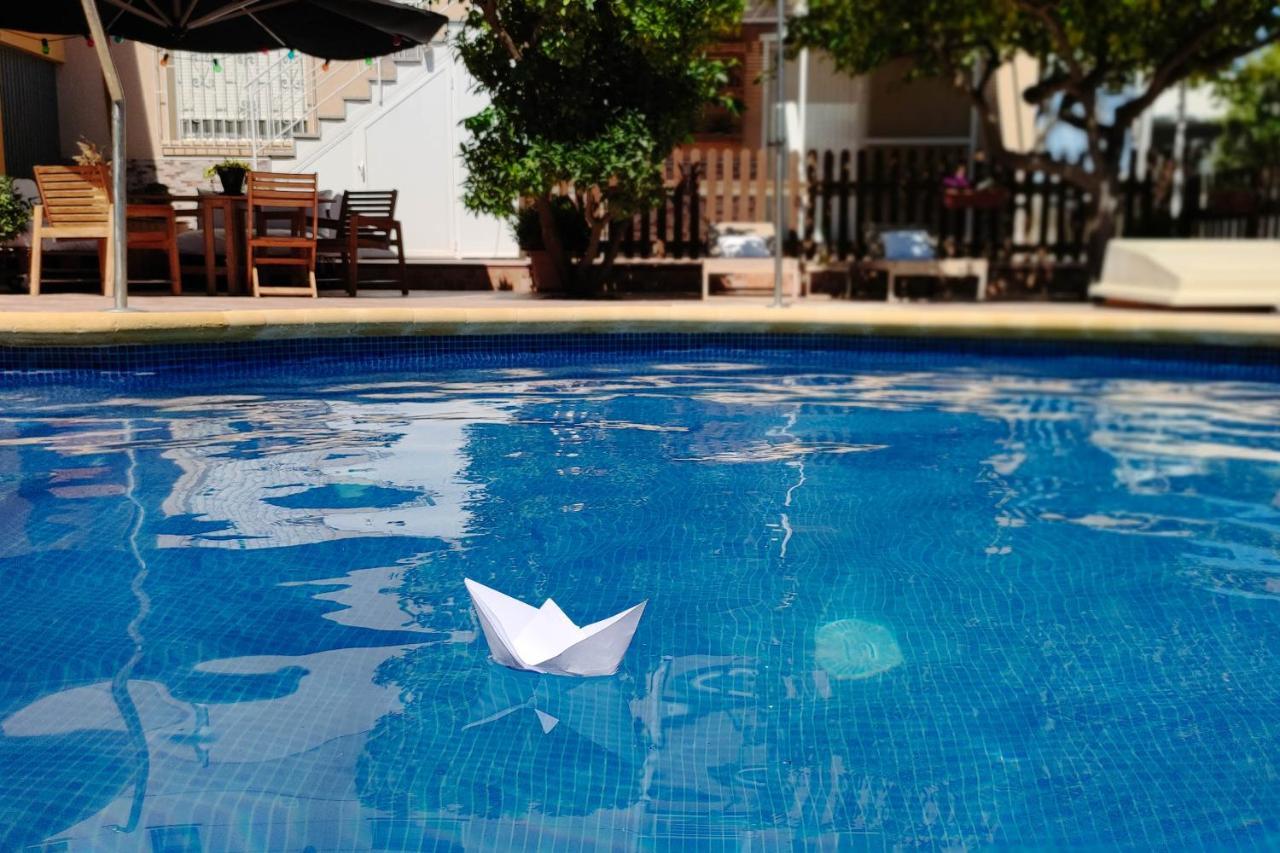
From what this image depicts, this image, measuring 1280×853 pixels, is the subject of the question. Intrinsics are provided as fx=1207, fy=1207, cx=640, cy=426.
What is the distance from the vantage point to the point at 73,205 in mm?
8516

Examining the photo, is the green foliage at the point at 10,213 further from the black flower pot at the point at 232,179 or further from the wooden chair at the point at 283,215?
the wooden chair at the point at 283,215

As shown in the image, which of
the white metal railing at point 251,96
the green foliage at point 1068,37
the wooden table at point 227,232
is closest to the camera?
the wooden table at point 227,232

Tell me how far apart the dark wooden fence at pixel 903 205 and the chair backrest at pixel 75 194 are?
507cm

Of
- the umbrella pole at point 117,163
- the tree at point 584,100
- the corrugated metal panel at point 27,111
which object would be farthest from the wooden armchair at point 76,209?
the corrugated metal panel at point 27,111

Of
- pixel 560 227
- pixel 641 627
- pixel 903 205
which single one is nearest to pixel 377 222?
pixel 560 227

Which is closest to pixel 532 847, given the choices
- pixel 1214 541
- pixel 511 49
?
pixel 1214 541

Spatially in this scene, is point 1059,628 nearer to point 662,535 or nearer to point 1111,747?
point 1111,747

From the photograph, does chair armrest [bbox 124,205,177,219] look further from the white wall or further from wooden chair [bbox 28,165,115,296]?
the white wall

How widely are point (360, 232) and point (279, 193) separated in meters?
1.76

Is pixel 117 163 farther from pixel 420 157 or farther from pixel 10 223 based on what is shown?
pixel 420 157

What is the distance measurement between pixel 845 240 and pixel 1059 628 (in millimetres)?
9572

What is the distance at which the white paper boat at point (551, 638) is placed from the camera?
310cm

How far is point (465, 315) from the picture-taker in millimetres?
8031

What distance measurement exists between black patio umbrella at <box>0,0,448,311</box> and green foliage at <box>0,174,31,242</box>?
1.27 meters
